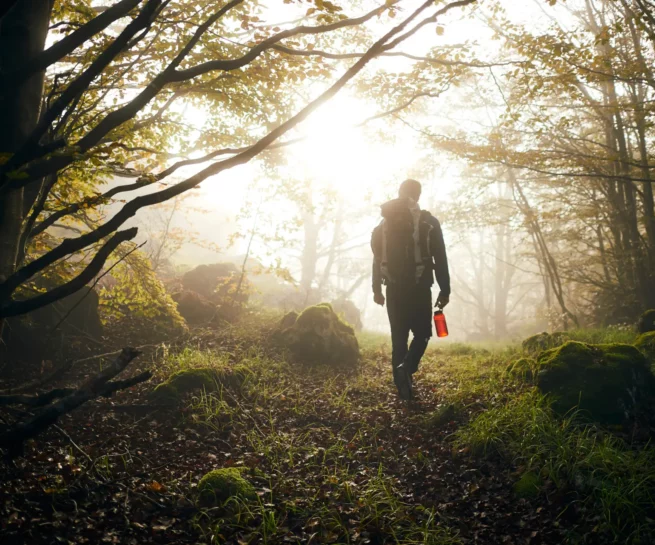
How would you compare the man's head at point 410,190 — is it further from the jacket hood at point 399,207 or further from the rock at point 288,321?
the rock at point 288,321

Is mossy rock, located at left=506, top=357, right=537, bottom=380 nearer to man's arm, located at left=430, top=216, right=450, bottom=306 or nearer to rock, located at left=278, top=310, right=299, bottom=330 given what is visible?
man's arm, located at left=430, top=216, right=450, bottom=306

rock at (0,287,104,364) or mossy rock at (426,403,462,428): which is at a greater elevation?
rock at (0,287,104,364)

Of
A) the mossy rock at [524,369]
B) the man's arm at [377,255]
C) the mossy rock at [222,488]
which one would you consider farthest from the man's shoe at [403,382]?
the mossy rock at [222,488]

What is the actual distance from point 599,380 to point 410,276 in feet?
7.32

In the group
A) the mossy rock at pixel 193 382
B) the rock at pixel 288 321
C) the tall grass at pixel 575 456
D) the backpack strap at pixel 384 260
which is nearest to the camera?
the tall grass at pixel 575 456

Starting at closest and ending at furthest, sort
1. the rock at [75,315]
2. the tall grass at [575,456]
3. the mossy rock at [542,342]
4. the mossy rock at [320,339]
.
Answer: the tall grass at [575,456] < the rock at [75,315] < the mossy rock at [542,342] < the mossy rock at [320,339]

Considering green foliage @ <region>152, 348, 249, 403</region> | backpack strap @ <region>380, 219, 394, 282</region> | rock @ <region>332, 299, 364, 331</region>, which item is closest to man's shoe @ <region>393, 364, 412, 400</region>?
backpack strap @ <region>380, 219, 394, 282</region>

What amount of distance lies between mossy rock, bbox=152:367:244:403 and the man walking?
2.22 m

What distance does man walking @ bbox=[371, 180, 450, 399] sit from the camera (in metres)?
4.89

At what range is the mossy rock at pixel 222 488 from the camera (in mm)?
2992

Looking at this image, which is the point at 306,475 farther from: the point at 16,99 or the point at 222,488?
the point at 16,99

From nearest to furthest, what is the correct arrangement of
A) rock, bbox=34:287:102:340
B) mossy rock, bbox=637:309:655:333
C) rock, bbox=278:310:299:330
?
rock, bbox=34:287:102:340
mossy rock, bbox=637:309:655:333
rock, bbox=278:310:299:330

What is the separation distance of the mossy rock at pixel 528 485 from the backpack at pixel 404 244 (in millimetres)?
2394

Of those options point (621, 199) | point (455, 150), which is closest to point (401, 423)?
point (455, 150)
